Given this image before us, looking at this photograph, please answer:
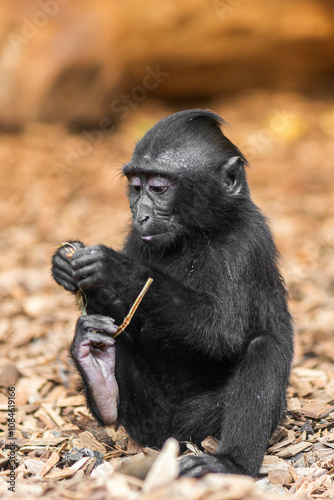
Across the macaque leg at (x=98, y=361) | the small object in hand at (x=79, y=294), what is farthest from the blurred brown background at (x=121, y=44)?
the macaque leg at (x=98, y=361)

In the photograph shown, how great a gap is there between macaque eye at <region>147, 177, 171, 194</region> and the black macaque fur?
0.14ft

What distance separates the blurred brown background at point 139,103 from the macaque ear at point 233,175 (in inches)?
153

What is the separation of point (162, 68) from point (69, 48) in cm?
192

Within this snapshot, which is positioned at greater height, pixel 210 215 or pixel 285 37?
pixel 285 37

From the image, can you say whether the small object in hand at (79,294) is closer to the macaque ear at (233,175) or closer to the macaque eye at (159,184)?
the macaque eye at (159,184)

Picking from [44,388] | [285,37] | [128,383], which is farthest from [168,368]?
[285,37]

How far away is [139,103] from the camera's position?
44.3ft

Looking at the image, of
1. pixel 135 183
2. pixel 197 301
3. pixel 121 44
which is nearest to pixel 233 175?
pixel 135 183

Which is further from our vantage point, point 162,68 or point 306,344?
point 162,68

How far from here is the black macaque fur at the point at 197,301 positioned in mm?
4176

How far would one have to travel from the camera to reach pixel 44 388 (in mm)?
6059

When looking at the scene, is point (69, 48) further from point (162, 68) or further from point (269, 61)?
point (269, 61)

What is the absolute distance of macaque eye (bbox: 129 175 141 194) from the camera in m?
4.73

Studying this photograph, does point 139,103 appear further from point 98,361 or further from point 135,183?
point 98,361
